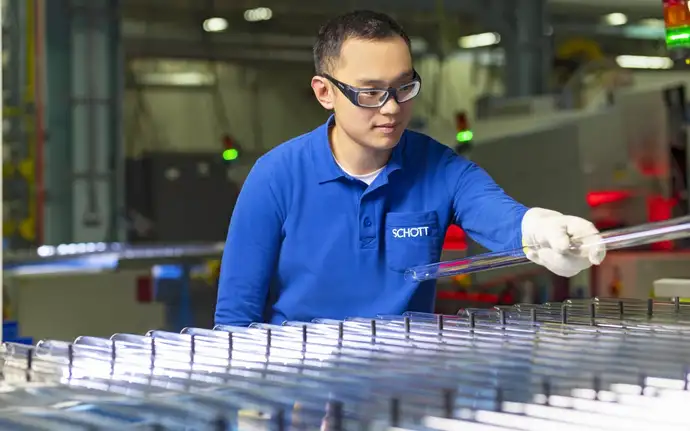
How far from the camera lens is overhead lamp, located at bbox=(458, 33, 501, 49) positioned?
136 inches

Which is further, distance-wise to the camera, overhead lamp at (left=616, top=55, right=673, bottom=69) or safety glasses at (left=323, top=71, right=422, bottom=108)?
overhead lamp at (left=616, top=55, right=673, bottom=69)

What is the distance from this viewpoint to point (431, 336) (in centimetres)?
108

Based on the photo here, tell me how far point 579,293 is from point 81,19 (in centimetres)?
176

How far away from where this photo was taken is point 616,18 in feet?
10.9

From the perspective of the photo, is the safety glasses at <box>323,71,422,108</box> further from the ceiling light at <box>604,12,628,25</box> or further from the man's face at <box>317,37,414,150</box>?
the ceiling light at <box>604,12,628,25</box>

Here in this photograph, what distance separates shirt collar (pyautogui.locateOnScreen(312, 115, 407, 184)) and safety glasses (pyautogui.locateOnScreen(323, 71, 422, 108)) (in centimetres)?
12

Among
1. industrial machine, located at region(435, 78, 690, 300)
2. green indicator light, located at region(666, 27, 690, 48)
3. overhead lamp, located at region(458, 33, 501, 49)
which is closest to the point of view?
green indicator light, located at region(666, 27, 690, 48)

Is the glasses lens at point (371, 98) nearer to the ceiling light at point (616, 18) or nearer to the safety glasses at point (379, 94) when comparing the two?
the safety glasses at point (379, 94)

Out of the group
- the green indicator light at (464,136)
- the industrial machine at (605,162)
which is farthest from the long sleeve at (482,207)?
the green indicator light at (464,136)

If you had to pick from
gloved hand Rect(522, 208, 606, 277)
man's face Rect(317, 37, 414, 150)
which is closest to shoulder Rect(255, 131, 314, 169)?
man's face Rect(317, 37, 414, 150)

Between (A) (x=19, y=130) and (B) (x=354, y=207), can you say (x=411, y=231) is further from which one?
(A) (x=19, y=130)

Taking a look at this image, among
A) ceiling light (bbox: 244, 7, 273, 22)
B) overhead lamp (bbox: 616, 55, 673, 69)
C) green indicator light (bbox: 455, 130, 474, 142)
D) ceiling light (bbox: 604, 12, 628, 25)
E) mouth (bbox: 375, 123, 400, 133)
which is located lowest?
mouth (bbox: 375, 123, 400, 133)

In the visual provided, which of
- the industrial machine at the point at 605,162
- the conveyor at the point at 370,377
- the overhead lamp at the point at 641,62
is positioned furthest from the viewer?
the overhead lamp at the point at 641,62

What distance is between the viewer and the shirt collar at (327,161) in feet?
5.19
